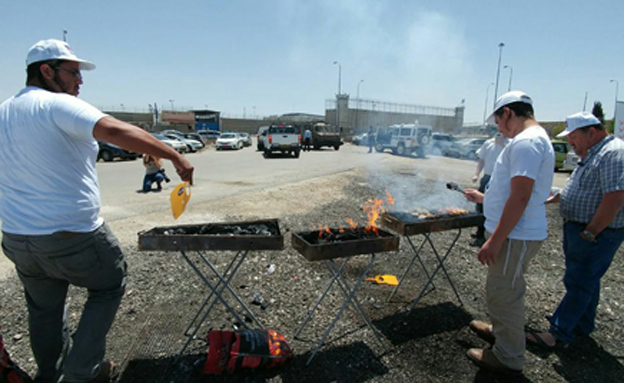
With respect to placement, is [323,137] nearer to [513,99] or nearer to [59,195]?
[513,99]

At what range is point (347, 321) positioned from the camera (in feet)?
10.7

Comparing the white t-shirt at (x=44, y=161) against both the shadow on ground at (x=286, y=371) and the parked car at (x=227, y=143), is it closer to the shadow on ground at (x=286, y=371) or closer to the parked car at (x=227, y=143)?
the shadow on ground at (x=286, y=371)

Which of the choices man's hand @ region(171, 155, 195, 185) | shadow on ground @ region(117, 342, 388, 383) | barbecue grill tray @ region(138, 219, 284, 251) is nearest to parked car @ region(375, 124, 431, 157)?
shadow on ground @ region(117, 342, 388, 383)

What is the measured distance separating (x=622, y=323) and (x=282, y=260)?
3.70m

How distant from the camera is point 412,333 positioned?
123 inches

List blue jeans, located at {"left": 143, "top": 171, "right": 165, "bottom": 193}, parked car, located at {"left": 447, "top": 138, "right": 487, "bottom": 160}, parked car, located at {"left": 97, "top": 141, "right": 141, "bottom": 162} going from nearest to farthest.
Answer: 1. blue jeans, located at {"left": 143, "top": 171, "right": 165, "bottom": 193}
2. parked car, located at {"left": 97, "top": 141, "right": 141, "bottom": 162}
3. parked car, located at {"left": 447, "top": 138, "right": 487, "bottom": 160}

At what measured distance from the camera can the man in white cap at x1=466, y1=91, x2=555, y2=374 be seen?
7.10ft

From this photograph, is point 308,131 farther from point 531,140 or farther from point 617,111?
point 531,140

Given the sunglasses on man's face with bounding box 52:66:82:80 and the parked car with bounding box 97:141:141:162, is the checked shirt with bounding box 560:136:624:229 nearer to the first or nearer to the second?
the sunglasses on man's face with bounding box 52:66:82:80

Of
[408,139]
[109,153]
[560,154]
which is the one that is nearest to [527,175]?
[560,154]

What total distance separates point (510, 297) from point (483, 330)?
0.83m

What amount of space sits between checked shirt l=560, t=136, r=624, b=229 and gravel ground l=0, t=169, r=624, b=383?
1205mm

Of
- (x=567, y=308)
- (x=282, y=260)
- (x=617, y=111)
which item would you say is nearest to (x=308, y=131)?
(x=617, y=111)

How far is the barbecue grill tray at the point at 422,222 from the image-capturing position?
126 inches
